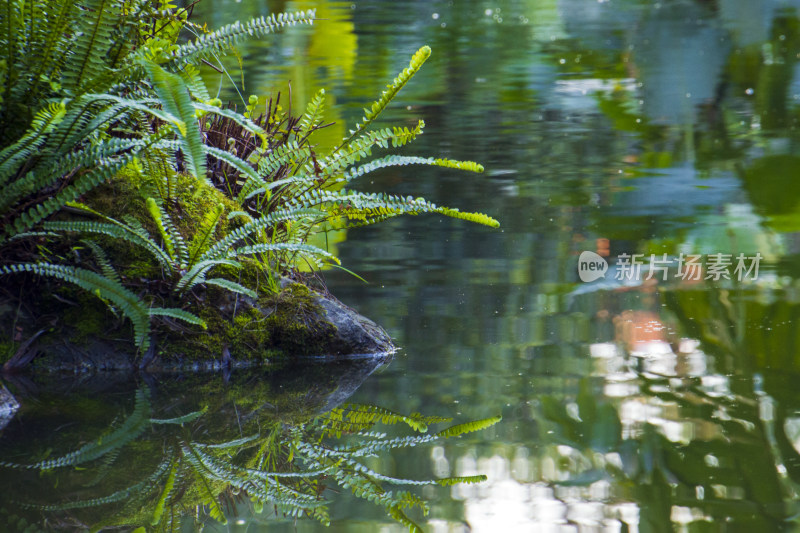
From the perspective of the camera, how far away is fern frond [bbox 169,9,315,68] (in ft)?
6.17

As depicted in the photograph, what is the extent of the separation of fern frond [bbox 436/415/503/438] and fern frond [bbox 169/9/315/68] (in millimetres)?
978

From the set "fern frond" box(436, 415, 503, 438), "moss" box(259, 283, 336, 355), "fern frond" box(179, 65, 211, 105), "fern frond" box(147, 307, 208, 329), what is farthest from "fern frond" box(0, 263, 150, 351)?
"fern frond" box(436, 415, 503, 438)

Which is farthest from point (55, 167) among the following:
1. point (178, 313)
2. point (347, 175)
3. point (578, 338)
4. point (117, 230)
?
point (578, 338)

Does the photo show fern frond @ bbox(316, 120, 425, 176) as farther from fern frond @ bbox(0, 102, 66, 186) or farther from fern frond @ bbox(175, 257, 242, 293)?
fern frond @ bbox(0, 102, 66, 186)

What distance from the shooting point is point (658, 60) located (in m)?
7.18

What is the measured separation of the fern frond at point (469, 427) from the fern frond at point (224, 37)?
978mm

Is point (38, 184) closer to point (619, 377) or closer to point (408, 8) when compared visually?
point (619, 377)

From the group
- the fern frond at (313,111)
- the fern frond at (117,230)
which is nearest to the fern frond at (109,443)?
the fern frond at (117,230)

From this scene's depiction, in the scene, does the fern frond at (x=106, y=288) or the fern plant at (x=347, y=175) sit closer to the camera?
the fern frond at (x=106, y=288)

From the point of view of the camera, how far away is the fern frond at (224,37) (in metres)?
1.88

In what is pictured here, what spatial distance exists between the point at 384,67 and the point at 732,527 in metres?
6.41

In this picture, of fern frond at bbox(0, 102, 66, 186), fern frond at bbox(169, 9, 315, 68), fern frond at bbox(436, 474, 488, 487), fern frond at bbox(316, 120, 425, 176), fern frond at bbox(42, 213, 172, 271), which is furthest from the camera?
fern frond at bbox(316, 120, 425, 176)

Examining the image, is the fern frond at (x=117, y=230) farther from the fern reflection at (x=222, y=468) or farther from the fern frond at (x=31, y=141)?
the fern reflection at (x=222, y=468)

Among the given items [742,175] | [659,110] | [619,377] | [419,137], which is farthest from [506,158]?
[619,377]
